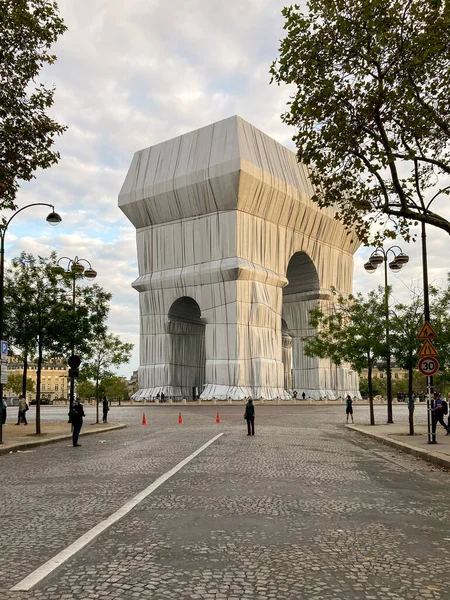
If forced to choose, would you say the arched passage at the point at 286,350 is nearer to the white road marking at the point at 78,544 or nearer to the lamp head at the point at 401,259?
the lamp head at the point at 401,259

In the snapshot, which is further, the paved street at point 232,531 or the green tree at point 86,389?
the green tree at point 86,389

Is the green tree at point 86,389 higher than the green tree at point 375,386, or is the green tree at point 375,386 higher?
the green tree at point 86,389

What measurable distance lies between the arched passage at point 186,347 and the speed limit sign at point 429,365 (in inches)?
1929

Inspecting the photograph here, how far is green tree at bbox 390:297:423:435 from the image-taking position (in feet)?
86.6

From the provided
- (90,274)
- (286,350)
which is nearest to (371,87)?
(90,274)

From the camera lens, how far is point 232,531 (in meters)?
6.61

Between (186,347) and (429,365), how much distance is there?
5303 cm

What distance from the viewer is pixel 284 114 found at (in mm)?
16062

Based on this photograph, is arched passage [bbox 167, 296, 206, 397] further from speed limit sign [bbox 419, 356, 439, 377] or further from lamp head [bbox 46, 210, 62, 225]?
speed limit sign [bbox 419, 356, 439, 377]

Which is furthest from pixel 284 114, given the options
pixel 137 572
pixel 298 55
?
pixel 137 572

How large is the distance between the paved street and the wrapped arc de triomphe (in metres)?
47.8

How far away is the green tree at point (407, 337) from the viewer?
86.6ft

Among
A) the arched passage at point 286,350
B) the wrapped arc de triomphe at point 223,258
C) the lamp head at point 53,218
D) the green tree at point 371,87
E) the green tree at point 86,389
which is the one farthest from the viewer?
the arched passage at point 286,350

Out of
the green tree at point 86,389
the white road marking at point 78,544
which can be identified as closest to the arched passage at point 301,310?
the green tree at point 86,389
